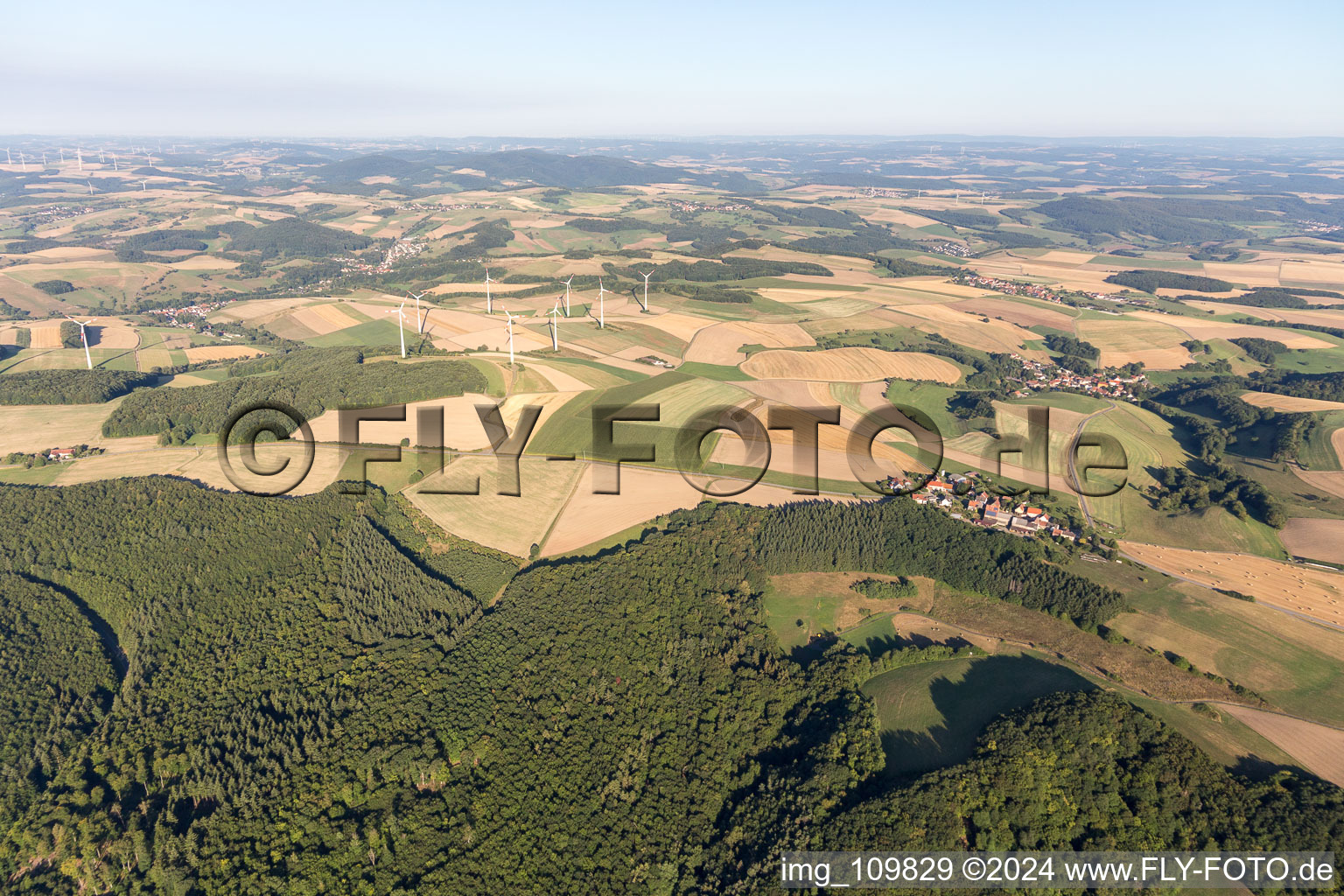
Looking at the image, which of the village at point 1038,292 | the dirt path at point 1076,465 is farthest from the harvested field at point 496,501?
the village at point 1038,292

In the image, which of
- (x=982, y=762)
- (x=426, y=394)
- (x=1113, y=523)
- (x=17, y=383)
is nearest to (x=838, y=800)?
(x=982, y=762)

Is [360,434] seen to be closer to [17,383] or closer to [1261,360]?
[17,383]

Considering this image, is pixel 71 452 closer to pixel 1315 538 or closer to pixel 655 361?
pixel 655 361

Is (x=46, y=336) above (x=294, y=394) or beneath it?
above

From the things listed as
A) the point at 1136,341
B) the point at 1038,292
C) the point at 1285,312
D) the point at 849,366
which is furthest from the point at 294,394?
the point at 1285,312

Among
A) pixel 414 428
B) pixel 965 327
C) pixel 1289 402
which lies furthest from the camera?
pixel 965 327

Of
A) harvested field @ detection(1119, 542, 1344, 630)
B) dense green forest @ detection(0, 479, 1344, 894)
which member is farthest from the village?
dense green forest @ detection(0, 479, 1344, 894)
